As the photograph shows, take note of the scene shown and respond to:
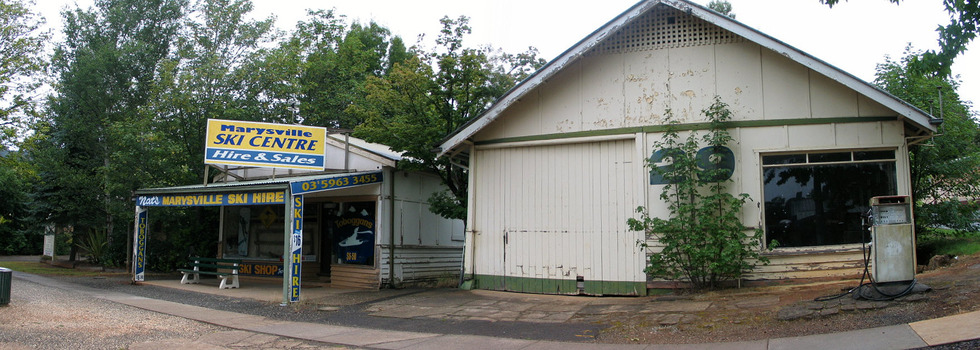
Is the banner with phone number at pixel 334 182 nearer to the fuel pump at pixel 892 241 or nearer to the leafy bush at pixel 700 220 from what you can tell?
the leafy bush at pixel 700 220

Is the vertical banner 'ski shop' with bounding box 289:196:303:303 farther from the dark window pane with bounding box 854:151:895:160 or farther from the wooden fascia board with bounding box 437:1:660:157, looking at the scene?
the dark window pane with bounding box 854:151:895:160

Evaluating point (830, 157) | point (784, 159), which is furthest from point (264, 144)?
point (830, 157)

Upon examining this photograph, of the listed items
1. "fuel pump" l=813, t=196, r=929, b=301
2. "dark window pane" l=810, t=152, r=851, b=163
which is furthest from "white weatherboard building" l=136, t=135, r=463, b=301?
"fuel pump" l=813, t=196, r=929, b=301

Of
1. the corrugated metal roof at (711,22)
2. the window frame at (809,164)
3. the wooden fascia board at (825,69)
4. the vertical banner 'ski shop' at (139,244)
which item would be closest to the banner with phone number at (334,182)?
the corrugated metal roof at (711,22)

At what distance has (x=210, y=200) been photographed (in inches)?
558

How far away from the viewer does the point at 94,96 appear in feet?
79.0

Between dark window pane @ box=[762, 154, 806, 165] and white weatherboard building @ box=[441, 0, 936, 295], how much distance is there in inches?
0.7

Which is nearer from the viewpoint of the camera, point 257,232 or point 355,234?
point 355,234

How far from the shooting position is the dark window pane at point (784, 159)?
1072 cm

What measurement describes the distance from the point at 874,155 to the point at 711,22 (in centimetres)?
345

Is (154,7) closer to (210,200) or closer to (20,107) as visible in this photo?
(20,107)

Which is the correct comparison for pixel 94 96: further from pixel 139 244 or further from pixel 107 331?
pixel 107 331

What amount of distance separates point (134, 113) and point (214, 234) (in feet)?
24.7

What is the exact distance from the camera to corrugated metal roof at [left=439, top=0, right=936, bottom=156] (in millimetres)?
9828
